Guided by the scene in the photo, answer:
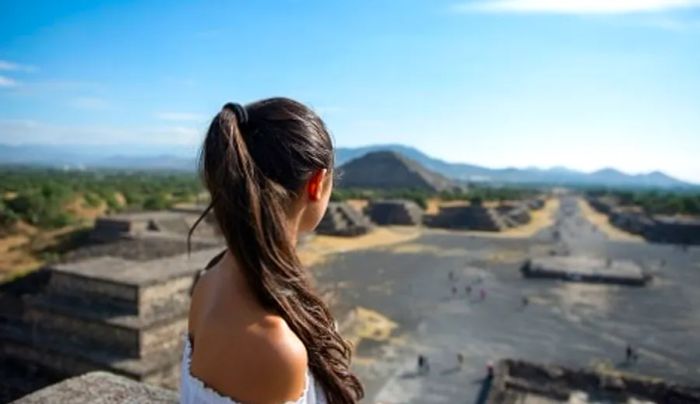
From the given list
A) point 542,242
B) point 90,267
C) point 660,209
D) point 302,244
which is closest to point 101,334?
point 90,267

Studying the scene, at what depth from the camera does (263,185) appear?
143 centimetres

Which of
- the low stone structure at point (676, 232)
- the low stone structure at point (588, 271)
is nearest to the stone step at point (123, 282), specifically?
the low stone structure at point (588, 271)

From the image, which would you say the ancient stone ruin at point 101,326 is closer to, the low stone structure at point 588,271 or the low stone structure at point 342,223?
the low stone structure at point 588,271

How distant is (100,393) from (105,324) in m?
7.57

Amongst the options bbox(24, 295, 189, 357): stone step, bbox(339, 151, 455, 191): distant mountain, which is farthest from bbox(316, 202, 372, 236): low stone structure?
bbox(339, 151, 455, 191): distant mountain

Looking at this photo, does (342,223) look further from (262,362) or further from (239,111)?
(262,362)

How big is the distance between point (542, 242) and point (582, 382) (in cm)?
3209

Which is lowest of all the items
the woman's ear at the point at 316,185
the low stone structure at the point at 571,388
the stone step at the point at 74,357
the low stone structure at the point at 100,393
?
the low stone structure at the point at 571,388

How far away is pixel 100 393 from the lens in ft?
10.5

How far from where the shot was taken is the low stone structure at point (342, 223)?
133 ft

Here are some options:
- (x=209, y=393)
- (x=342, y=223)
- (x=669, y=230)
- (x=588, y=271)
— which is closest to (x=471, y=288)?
(x=588, y=271)

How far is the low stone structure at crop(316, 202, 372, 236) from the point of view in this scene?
1594 inches

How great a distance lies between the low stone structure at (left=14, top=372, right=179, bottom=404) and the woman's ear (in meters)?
2.12

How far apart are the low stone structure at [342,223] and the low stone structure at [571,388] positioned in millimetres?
26860
